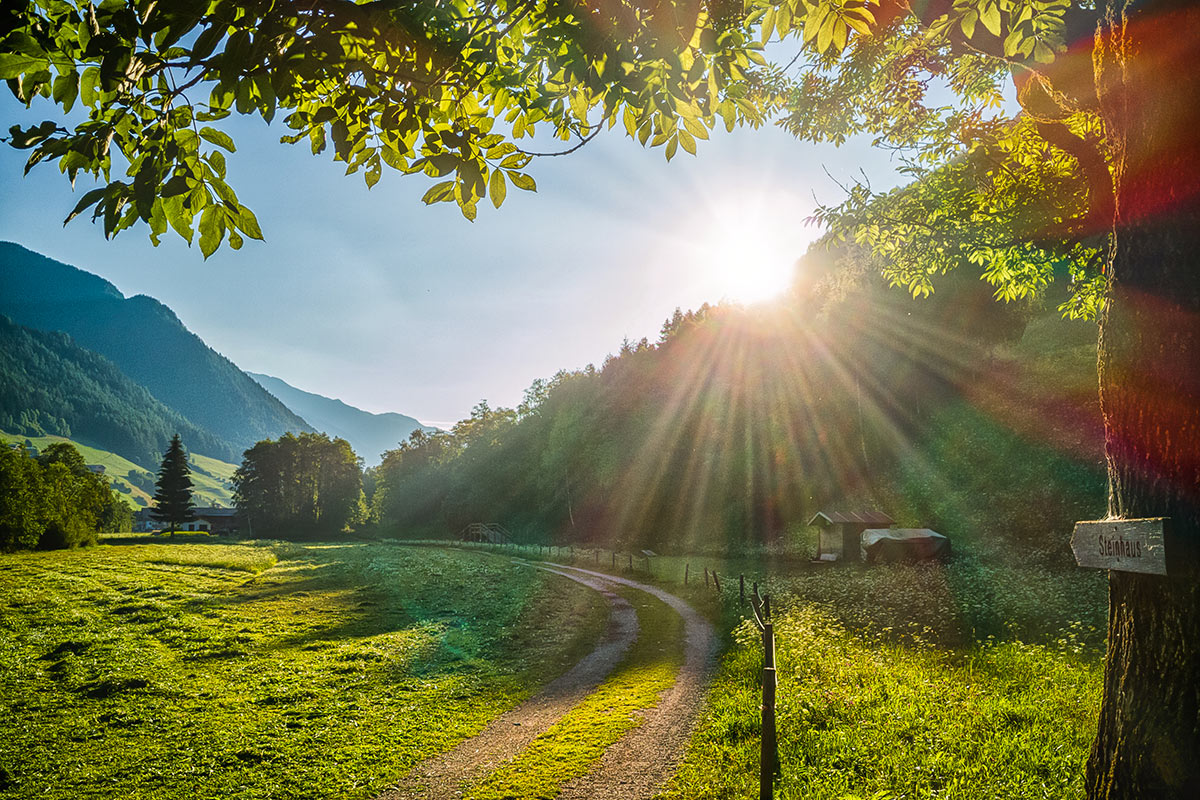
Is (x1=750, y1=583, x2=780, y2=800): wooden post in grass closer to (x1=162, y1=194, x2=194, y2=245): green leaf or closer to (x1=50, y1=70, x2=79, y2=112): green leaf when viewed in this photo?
(x1=162, y1=194, x2=194, y2=245): green leaf

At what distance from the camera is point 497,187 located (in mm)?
3020

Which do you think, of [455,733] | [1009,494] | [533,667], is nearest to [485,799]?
[455,733]

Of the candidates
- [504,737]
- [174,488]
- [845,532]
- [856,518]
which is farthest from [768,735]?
[174,488]

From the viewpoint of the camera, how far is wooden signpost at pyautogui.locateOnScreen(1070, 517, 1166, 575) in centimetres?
293

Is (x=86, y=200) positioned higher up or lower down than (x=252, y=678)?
higher up

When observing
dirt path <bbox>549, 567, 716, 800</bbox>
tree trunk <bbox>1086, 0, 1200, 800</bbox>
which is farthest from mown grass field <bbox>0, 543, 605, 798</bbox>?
tree trunk <bbox>1086, 0, 1200, 800</bbox>

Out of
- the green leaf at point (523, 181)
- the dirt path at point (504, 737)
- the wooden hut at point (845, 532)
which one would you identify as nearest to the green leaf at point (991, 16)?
the green leaf at point (523, 181)

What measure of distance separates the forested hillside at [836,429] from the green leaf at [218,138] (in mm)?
12706

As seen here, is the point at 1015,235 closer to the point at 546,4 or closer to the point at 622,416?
the point at 546,4

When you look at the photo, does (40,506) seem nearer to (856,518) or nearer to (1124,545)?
(856,518)

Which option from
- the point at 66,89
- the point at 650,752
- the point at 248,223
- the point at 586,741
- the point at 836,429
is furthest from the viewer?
the point at 836,429

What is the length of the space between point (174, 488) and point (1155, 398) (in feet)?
379

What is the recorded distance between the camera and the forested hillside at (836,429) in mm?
29844

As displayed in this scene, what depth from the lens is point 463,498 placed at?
86125 millimetres
